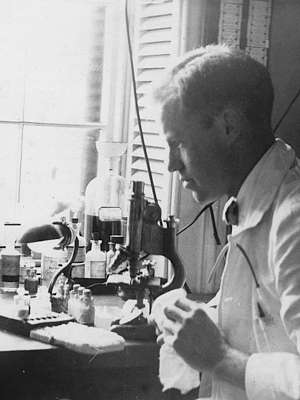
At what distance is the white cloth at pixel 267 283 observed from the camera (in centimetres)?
166

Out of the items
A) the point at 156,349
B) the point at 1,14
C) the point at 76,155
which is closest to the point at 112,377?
the point at 156,349

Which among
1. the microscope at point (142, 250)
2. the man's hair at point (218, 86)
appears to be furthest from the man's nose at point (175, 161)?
the microscope at point (142, 250)

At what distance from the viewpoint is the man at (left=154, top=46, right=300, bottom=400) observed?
69.0 inches

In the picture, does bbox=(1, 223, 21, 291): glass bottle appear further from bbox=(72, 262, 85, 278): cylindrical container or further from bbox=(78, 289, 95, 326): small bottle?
bbox=(78, 289, 95, 326): small bottle

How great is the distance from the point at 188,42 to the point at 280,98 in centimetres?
41

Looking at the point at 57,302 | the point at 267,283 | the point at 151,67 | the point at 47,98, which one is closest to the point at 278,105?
the point at 151,67

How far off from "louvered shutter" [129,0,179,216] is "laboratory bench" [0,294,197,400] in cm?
91

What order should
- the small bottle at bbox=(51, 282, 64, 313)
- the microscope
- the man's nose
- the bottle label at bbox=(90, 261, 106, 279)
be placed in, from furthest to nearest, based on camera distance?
the bottle label at bbox=(90, 261, 106, 279)
the small bottle at bbox=(51, 282, 64, 313)
the microscope
the man's nose

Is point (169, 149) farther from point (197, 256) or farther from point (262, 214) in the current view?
point (197, 256)

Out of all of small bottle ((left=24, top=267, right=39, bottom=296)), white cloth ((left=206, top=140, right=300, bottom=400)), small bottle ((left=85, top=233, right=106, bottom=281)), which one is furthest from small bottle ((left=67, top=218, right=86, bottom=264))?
white cloth ((left=206, top=140, right=300, bottom=400))

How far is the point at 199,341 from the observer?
179 centimetres

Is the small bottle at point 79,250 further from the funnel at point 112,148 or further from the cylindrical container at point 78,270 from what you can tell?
the funnel at point 112,148

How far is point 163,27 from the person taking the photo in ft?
10.6

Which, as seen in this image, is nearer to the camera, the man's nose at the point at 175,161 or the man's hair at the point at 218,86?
the man's hair at the point at 218,86
